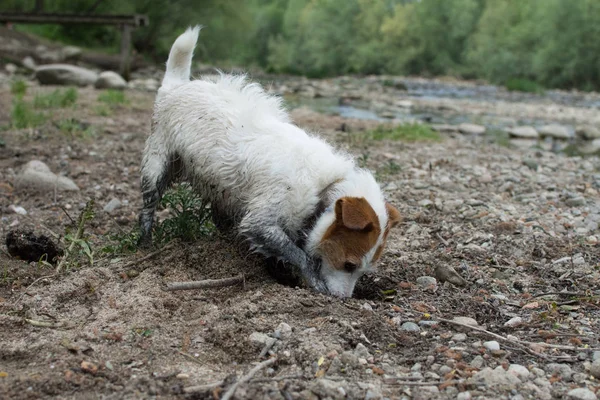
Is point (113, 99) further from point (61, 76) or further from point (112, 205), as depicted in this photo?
point (112, 205)

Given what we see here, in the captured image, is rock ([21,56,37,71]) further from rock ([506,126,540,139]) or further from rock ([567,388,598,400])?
rock ([567,388,598,400])

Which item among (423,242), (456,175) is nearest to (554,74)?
(456,175)

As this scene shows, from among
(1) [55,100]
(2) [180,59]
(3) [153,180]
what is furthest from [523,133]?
(3) [153,180]

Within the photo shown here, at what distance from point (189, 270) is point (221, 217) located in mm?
742

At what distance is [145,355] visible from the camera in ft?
11.6

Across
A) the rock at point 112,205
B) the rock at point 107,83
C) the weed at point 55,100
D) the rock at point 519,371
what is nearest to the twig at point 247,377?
the rock at point 519,371

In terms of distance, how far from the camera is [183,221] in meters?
5.40

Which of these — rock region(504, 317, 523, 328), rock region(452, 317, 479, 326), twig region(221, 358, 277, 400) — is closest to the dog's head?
rock region(452, 317, 479, 326)

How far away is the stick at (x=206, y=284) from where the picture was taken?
14.8 feet

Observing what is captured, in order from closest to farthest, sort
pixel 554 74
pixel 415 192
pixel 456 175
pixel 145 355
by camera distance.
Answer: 1. pixel 145 355
2. pixel 415 192
3. pixel 456 175
4. pixel 554 74

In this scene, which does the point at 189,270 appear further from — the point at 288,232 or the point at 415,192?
the point at 415,192

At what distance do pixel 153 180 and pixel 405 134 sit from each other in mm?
7821

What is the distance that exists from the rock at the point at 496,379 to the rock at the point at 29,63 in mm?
22154

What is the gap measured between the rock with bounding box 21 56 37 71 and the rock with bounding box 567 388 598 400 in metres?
22.5
